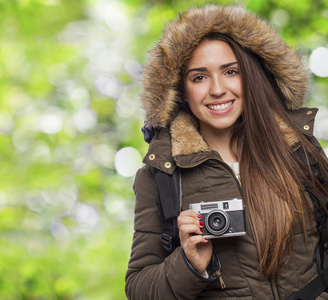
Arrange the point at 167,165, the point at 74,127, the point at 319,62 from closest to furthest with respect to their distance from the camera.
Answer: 1. the point at 167,165
2. the point at 319,62
3. the point at 74,127

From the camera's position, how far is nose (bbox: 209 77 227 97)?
152 cm

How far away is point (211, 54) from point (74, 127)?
2.43 meters

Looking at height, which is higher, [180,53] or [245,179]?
[180,53]

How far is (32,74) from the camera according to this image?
352cm

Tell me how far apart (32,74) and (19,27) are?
380mm

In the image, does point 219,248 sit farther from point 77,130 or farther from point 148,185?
point 77,130

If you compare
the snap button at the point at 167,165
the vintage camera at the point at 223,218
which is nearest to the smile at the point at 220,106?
the snap button at the point at 167,165

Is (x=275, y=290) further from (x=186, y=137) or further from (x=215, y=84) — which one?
(x=215, y=84)

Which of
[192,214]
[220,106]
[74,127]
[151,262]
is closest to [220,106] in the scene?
[220,106]

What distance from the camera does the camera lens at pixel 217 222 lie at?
1.32 metres

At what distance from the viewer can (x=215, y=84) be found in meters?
1.53

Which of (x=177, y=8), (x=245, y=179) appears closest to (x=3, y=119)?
(x=177, y=8)

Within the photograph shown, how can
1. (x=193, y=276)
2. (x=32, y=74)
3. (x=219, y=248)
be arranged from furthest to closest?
1. (x=32, y=74)
2. (x=219, y=248)
3. (x=193, y=276)

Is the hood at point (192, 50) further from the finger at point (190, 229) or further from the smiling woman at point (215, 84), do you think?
the finger at point (190, 229)
